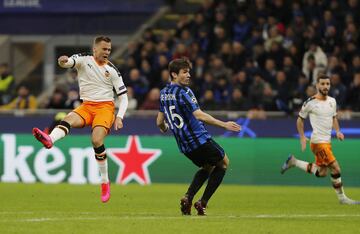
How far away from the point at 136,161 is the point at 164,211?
27.1 ft

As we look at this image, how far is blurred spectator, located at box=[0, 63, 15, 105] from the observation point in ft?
89.8

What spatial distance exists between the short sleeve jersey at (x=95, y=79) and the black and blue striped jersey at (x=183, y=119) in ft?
5.32

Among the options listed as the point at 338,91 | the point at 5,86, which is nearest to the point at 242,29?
the point at 338,91

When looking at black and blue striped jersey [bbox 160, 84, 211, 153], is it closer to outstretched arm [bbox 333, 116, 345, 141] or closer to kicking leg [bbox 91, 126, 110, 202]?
kicking leg [bbox 91, 126, 110, 202]

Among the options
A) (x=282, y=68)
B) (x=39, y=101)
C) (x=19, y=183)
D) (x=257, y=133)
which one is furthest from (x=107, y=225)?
(x=39, y=101)

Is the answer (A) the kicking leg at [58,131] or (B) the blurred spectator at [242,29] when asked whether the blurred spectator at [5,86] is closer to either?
(B) the blurred spectator at [242,29]

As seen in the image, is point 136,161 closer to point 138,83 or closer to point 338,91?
point 138,83

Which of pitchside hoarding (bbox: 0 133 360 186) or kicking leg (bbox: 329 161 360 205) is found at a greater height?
kicking leg (bbox: 329 161 360 205)

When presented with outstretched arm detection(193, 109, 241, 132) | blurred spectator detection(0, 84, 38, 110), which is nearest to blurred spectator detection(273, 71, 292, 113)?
blurred spectator detection(0, 84, 38, 110)

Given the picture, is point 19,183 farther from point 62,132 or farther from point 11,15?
point 11,15

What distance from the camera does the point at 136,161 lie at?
22.8m

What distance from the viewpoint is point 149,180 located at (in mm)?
22828

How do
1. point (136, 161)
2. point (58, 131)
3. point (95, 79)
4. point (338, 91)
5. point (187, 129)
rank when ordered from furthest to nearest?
point (338, 91)
point (136, 161)
point (95, 79)
point (58, 131)
point (187, 129)

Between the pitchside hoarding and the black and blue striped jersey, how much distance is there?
928cm
